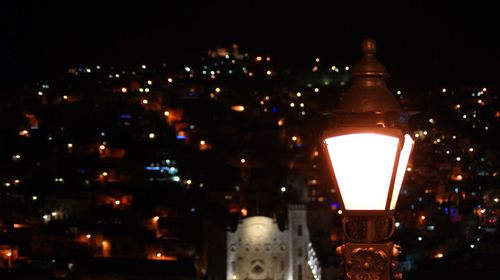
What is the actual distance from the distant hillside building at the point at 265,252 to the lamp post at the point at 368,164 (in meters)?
37.3

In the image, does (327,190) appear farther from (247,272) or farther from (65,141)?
(65,141)

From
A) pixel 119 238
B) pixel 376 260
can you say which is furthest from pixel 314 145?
pixel 376 260

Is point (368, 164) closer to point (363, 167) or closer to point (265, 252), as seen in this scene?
point (363, 167)

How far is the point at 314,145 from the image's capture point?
214 feet

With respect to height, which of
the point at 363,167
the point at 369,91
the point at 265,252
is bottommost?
the point at 363,167

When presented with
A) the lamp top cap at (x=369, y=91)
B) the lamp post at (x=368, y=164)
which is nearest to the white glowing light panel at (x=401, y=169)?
the lamp post at (x=368, y=164)

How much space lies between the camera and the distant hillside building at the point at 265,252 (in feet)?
133

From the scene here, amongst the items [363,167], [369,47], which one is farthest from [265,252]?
[363,167]

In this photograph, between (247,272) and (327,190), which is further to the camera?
(327,190)

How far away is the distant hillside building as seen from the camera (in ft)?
133

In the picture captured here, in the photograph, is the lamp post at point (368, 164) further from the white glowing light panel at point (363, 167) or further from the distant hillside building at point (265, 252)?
the distant hillside building at point (265, 252)

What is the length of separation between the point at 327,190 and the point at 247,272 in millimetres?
11315

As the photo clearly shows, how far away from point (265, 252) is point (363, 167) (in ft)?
125

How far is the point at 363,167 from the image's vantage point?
9.59 feet
